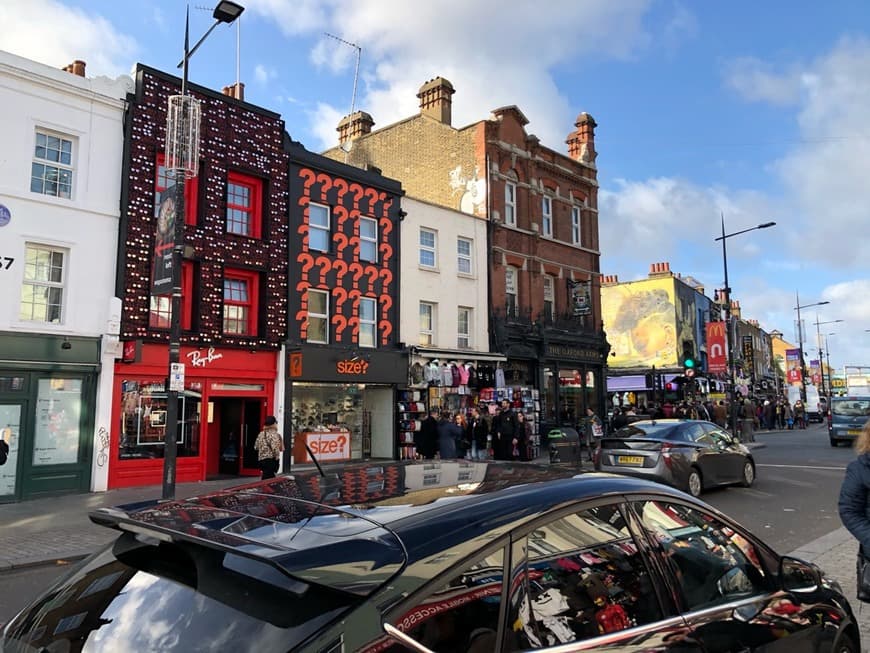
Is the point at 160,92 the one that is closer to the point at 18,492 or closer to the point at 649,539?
the point at 18,492

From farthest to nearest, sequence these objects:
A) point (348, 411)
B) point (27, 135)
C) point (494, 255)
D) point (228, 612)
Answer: point (494, 255)
point (348, 411)
point (27, 135)
point (228, 612)

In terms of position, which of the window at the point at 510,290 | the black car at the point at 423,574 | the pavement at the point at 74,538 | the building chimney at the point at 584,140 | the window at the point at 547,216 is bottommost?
the pavement at the point at 74,538

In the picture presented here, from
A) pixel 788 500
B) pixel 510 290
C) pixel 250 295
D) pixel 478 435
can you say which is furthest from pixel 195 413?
pixel 510 290

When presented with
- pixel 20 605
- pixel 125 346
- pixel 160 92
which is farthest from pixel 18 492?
pixel 160 92

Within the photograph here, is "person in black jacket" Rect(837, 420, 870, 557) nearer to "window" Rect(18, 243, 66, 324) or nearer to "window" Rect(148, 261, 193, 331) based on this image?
"window" Rect(148, 261, 193, 331)

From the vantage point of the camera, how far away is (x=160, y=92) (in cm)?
1670

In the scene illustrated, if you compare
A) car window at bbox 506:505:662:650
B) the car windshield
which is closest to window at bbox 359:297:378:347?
car window at bbox 506:505:662:650

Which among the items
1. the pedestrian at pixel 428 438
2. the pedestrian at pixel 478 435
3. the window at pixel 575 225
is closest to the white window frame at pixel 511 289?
the window at pixel 575 225

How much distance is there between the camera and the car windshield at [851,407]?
89.9 ft

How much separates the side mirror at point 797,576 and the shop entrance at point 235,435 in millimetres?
16346

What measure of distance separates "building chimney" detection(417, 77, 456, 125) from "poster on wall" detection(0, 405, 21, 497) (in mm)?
19802

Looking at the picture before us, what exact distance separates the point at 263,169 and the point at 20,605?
14404mm

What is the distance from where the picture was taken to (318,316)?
20.0 meters

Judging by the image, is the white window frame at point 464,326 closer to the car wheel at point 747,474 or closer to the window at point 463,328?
the window at point 463,328
